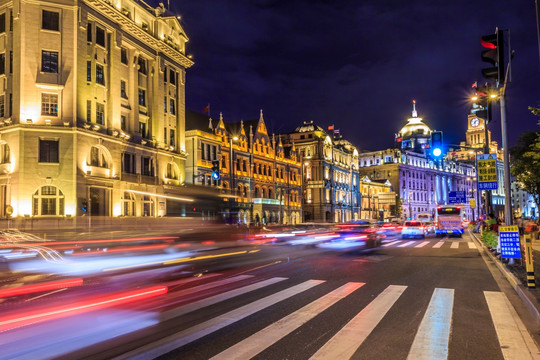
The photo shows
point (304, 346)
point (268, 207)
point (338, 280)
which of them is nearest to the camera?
point (304, 346)

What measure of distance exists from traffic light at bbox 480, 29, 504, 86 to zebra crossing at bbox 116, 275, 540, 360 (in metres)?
5.52

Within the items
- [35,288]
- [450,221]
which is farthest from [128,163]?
[35,288]

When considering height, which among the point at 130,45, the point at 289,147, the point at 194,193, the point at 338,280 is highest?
the point at 130,45

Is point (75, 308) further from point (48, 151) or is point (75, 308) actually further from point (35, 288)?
point (48, 151)

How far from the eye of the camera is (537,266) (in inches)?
600

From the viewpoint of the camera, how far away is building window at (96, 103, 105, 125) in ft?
135

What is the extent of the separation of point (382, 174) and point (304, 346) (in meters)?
129

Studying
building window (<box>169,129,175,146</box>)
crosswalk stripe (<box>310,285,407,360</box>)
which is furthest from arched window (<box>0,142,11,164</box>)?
crosswalk stripe (<box>310,285,407,360</box>)

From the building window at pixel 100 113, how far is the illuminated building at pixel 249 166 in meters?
13.2

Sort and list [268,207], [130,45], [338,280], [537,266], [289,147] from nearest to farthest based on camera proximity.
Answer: [338,280], [537,266], [130,45], [268,207], [289,147]

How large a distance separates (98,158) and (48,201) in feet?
20.0

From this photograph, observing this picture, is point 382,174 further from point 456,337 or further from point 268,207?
point 456,337

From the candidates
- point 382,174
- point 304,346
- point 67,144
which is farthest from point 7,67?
point 382,174

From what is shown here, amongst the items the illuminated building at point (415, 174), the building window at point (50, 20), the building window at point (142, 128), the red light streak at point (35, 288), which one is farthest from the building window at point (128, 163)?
the illuminated building at point (415, 174)
